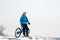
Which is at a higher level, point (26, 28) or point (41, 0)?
point (41, 0)

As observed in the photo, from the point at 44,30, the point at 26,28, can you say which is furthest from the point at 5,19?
the point at 44,30

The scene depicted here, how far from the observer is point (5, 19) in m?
1.80

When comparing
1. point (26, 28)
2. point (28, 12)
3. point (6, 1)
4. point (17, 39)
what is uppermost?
point (6, 1)

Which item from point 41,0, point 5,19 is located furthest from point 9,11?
point 41,0

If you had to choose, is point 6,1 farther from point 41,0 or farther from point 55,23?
point 55,23

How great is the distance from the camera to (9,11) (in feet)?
5.96

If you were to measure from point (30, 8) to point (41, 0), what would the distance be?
148 millimetres

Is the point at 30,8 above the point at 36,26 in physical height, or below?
above

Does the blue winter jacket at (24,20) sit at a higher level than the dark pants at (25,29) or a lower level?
higher

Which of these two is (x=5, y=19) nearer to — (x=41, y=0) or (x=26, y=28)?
(x=26, y=28)

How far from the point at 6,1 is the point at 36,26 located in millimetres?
413

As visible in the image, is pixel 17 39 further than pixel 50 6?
No

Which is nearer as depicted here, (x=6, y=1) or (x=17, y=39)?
(x=17, y=39)

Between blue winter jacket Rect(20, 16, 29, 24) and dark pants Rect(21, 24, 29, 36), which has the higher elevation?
blue winter jacket Rect(20, 16, 29, 24)
